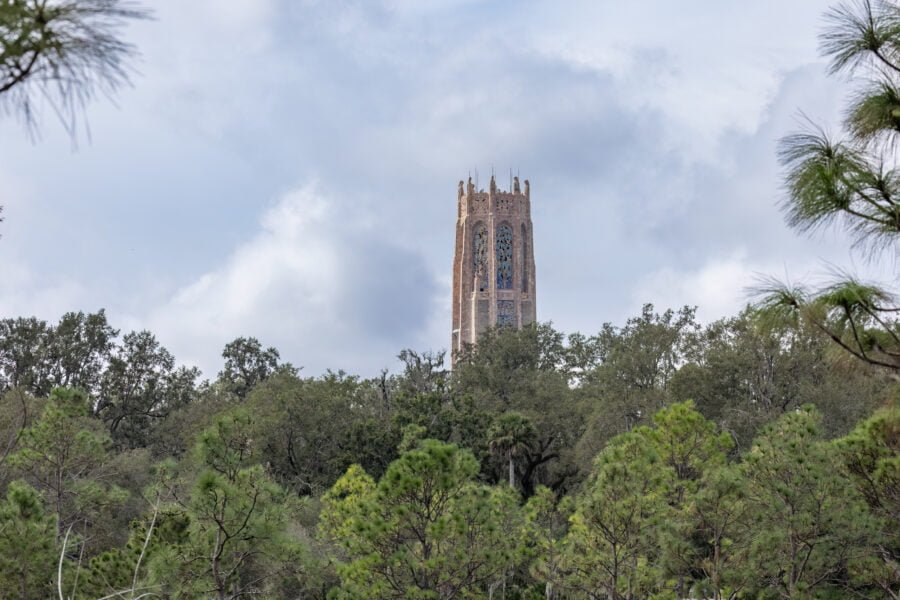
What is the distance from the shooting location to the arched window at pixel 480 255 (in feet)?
253

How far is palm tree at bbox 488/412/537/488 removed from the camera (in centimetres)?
3247

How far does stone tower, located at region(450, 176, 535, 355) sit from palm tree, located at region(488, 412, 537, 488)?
1647 inches

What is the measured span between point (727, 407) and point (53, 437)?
19.3 meters

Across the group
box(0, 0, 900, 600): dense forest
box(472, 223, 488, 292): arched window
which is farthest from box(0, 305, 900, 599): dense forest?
box(472, 223, 488, 292): arched window

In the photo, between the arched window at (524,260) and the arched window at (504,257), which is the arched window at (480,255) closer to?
the arched window at (504,257)

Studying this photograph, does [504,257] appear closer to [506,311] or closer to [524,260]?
[524,260]

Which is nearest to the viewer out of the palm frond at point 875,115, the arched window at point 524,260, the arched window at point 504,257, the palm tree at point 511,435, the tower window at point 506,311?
the palm frond at point 875,115

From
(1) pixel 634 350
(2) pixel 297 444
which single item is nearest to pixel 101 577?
(2) pixel 297 444

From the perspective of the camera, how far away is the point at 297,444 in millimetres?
35438

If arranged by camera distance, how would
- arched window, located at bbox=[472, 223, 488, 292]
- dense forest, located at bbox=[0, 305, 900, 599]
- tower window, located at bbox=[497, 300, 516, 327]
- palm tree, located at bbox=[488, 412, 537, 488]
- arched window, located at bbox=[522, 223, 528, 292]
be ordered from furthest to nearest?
arched window, located at bbox=[472, 223, 488, 292], arched window, located at bbox=[522, 223, 528, 292], tower window, located at bbox=[497, 300, 516, 327], palm tree, located at bbox=[488, 412, 537, 488], dense forest, located at bbox=[0, 305, 900, 599]

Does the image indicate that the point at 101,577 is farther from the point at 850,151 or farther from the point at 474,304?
the point at 474,304

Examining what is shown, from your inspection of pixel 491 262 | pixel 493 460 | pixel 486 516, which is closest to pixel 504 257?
pixel 491 262

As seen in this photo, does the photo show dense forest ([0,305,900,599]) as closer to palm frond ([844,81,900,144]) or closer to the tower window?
palm frond ([844,81,900,144])

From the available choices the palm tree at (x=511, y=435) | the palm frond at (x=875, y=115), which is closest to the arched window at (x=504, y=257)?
the palm tree at (x=511, y=435)
